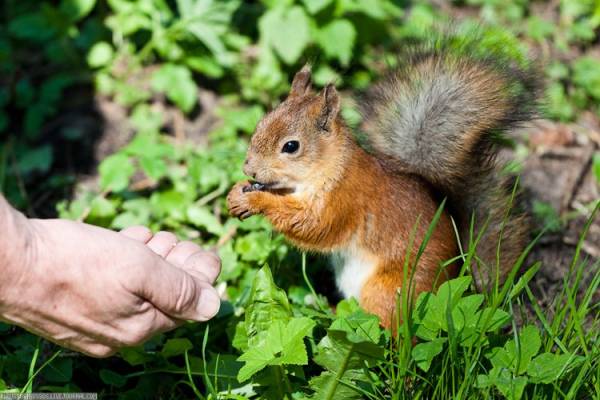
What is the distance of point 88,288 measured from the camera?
5.04 feet

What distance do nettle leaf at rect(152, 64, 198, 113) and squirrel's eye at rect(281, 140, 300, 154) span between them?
1183 millimetres

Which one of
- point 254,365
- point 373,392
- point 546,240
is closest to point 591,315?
point 546,240

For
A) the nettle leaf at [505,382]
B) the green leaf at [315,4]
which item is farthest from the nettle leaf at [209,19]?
the nettle leaf at [505,382]

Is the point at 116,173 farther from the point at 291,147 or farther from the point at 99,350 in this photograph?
the point at 99,350

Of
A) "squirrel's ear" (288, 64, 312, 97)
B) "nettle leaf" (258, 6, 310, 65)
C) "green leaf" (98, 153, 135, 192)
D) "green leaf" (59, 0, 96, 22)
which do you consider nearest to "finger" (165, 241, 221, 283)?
"squirrel's ear" (288, 64, 312, 97)

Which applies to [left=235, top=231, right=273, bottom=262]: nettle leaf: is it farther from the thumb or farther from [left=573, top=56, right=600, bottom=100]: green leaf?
[left=573, top=56, right=600, bottom=100]: green leaf

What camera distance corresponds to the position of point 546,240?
281 cm

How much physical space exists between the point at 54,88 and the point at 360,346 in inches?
83.9

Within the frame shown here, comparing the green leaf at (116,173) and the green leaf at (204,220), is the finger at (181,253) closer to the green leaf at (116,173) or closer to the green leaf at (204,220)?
the green leaf at (204,220)

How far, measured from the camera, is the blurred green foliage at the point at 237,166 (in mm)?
1811

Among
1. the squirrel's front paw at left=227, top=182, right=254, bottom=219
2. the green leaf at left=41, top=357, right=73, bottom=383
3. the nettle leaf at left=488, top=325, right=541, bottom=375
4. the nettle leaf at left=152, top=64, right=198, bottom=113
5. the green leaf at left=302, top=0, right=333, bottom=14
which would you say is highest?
the green leaf at left=302, top=0, right=333, bottom=14

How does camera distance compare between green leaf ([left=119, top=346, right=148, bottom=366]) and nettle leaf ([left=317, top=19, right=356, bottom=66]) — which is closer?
green leaf ([left=119, top=346, right=148, bottom=366])

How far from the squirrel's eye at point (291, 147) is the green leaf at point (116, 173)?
2.56 ft

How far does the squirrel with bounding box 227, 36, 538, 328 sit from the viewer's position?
219 centimetres
